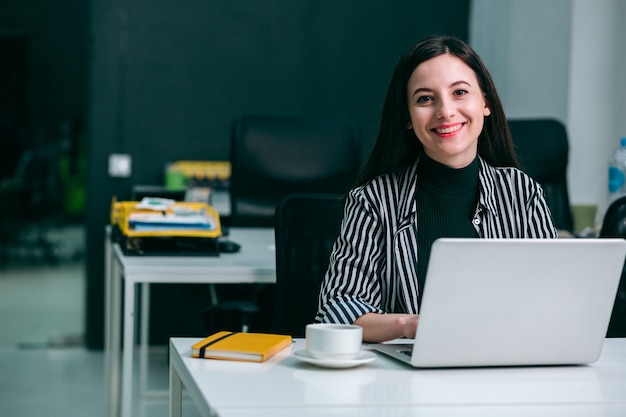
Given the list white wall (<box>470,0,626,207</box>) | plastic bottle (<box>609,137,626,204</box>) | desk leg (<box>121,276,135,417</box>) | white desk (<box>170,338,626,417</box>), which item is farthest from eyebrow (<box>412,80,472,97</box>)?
white wall (<box>470,0,626,207</box>)

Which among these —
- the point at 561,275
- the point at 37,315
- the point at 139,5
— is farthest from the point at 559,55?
the point at 37,315

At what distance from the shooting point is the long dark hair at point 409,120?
2.02m

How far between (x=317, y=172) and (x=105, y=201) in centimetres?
162

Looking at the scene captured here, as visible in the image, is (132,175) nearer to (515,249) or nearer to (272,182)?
(272,182)

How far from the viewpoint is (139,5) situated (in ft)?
16.2

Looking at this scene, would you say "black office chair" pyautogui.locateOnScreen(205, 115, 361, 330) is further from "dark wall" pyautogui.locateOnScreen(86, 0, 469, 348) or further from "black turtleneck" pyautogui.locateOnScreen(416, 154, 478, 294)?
Result: "black turtleneck" pyautogui.locateOnScreen(416, 154, 478, 294)

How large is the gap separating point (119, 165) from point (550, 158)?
224 centimetres

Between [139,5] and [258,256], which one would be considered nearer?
[258,256]

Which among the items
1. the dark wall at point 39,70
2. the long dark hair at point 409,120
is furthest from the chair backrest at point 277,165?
the dark wall at point 39,70

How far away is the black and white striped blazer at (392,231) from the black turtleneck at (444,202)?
2cm

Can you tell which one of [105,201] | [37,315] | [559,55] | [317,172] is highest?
[559,55]

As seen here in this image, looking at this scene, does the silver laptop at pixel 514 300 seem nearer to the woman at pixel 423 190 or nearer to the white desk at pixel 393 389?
the white desk at pixel 393 389

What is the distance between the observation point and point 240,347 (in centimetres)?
154

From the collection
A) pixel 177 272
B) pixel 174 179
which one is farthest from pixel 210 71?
pixel 177 272
